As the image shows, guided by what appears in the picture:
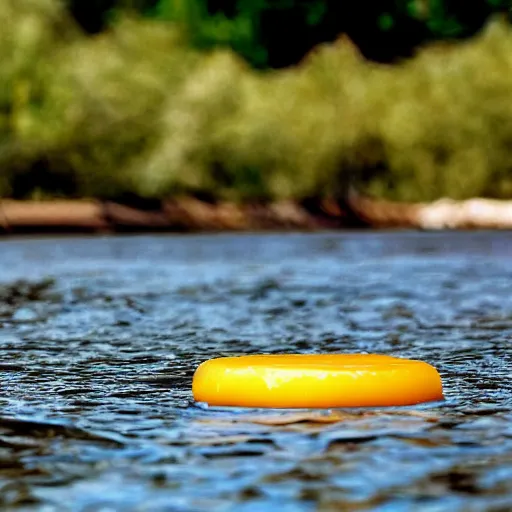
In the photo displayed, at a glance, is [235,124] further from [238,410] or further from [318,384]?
[318,384]

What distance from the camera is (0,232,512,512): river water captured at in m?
6.47

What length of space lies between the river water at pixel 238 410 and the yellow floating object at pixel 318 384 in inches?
4.0

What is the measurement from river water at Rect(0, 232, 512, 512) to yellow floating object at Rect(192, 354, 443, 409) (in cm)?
10

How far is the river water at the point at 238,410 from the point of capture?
647cm

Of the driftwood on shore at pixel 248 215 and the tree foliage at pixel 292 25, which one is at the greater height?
the tree foliage at pixel 292 25

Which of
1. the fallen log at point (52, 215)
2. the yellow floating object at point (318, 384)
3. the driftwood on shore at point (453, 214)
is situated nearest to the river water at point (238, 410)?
the yellow floating object at point (318, 384)

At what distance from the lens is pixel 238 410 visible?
8.84 metres

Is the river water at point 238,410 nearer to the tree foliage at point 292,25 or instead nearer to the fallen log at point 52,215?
the fallen log at point 52,215

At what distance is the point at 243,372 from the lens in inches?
349

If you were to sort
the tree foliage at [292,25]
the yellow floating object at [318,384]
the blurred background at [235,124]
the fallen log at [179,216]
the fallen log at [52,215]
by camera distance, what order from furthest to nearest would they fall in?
the tree foliage at [292,25]
the blurred background at [235,124]
the fallen log at [179,216]
the fallen log at [52,215]
the yellow floating object at [318,384]

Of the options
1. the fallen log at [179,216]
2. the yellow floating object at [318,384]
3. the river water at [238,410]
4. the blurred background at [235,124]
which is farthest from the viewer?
the blurred background at [235,124]

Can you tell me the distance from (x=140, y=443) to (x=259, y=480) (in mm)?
1099

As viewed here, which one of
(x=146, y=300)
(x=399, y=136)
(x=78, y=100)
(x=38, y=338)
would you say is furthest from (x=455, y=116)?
(x=38, y=338)

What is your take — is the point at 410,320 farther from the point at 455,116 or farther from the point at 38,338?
the point at 455,116
